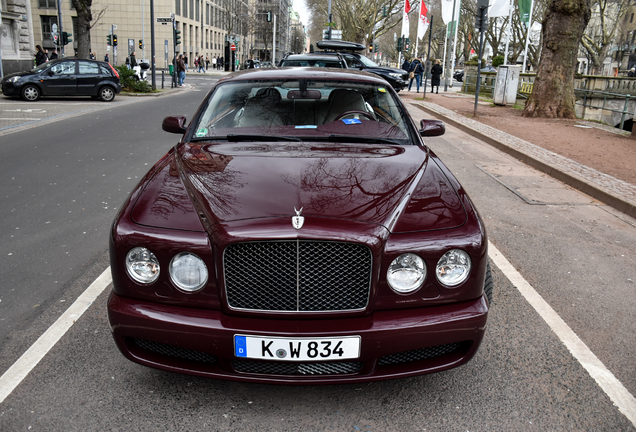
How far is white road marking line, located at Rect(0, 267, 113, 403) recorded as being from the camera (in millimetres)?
2867

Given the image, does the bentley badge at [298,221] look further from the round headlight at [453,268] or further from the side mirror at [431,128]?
the side mirror at [431,128]

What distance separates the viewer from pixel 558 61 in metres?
17.2

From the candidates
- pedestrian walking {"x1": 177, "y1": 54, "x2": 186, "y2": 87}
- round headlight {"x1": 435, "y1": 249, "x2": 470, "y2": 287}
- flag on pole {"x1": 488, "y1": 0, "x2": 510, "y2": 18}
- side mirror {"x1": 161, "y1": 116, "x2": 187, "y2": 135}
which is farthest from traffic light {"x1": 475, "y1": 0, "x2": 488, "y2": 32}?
pedestrian walking {"x1": 177, "y1": 54, "x2": 186, "y2": 87}

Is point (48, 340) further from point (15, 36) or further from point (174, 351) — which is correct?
point (15, 36)

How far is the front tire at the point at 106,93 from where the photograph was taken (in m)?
20.5

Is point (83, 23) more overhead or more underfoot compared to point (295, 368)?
more overhead

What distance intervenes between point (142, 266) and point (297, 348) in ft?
2.58

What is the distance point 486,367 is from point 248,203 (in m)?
1.63

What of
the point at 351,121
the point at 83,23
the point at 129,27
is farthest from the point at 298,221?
the point at 129,27

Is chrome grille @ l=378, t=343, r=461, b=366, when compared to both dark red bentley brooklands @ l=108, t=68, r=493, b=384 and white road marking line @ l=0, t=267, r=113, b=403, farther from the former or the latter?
white road marking line @ l=0, t=267, r=113, b=403

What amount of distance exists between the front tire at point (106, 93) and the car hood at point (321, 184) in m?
18.8

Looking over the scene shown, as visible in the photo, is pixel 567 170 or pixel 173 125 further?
pixel 567 170

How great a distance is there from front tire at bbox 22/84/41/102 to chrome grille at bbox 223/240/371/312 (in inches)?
799

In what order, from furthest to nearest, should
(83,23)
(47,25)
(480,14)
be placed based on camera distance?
(47,25)
(83,23)
(480,14)
